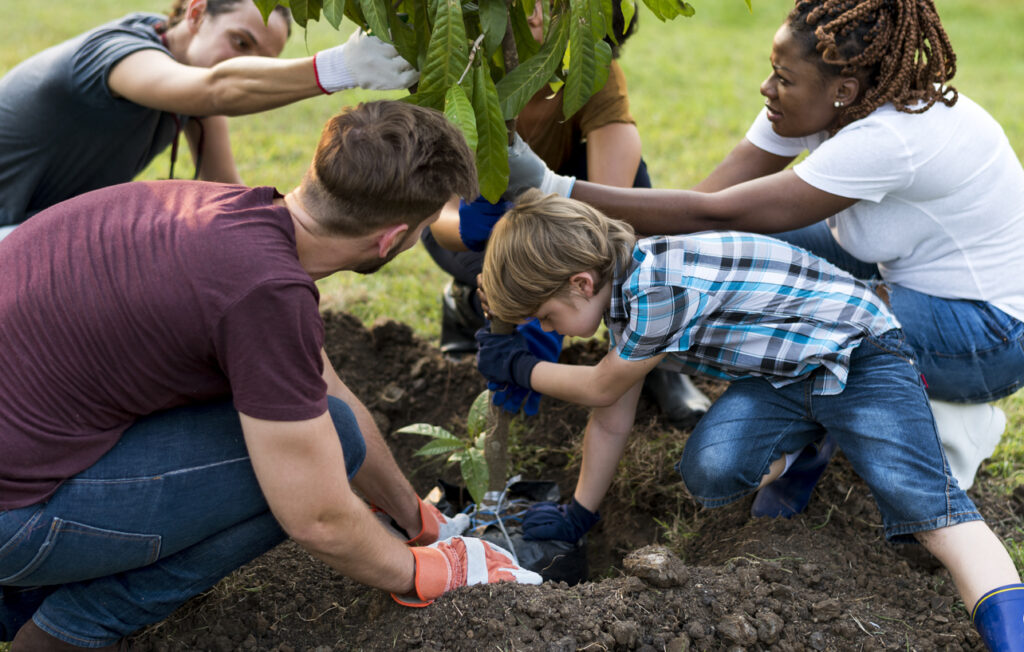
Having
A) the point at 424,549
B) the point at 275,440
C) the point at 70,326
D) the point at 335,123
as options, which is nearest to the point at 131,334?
the point at 70,326

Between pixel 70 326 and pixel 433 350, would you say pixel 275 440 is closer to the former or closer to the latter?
pixel 70 326

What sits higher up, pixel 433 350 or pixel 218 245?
pixel 218 245

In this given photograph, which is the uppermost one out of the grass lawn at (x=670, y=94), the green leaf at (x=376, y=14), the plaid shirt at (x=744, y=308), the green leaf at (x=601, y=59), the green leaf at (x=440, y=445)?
the green leaf at (x=376, y=14)

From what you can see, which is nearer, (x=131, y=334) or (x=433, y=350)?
(x=131, y=334)

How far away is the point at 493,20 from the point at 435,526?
1280 millimetres

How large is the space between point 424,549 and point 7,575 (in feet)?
2.81

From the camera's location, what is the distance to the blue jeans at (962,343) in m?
2.45

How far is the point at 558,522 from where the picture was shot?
8.14ft

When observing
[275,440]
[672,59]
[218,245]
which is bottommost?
[672,59]

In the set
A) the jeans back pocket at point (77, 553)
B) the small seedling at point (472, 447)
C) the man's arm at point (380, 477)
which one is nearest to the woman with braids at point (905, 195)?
the small seedling at point (472, 447)

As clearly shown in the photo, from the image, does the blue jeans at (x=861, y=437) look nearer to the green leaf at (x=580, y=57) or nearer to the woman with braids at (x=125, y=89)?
the green leaf at (x=580, y=57)

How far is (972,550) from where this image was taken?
2113mm

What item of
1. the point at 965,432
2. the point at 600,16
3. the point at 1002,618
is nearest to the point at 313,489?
the point at 600,16

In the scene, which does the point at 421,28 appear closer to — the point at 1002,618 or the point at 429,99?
the point at 429,99
